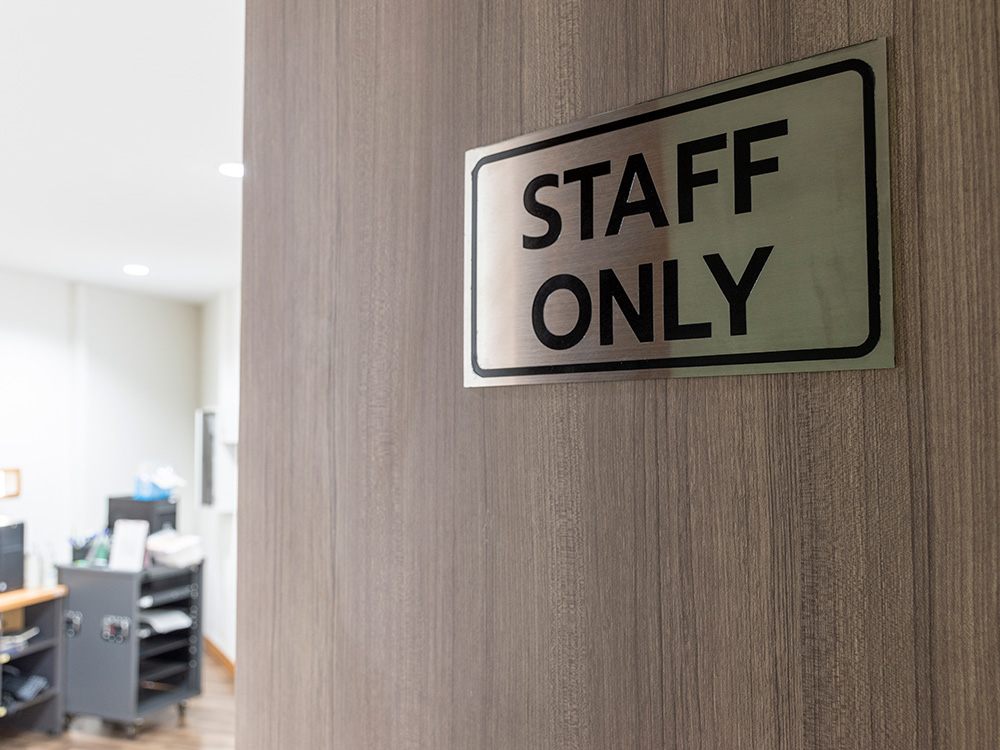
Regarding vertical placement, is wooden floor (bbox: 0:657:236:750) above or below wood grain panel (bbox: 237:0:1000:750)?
below

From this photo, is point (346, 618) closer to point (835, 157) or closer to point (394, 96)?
point (394, 96)

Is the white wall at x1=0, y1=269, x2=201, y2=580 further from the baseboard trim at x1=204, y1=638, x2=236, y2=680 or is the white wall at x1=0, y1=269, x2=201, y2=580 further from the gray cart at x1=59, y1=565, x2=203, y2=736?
the baseboard trim at x1=204, y1=638, x2=236, y2=680

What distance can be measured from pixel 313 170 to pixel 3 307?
4964mm

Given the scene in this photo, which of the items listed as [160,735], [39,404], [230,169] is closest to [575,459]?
[230,169]

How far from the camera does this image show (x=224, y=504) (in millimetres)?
5613

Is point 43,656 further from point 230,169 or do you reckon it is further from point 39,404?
point 230,169

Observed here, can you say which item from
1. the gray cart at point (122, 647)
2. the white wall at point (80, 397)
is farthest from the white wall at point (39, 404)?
the gray cart at point (122, 647)

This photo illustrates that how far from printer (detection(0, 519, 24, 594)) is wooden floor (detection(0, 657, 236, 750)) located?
77 centimetres

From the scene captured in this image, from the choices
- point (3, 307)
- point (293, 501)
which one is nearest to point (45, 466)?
point (3, 307)

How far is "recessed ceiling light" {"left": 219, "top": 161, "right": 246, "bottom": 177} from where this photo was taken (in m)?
3.04

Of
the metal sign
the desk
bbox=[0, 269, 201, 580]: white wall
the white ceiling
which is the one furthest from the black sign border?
bbox=[0, 269, 201, 580]: white wall

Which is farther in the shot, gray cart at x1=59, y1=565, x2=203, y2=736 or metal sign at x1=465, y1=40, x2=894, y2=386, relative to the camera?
gray cart at x1=59, y1=565, x2=203, y2=736

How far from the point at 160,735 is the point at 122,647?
514 mm

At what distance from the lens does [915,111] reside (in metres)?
0.56
